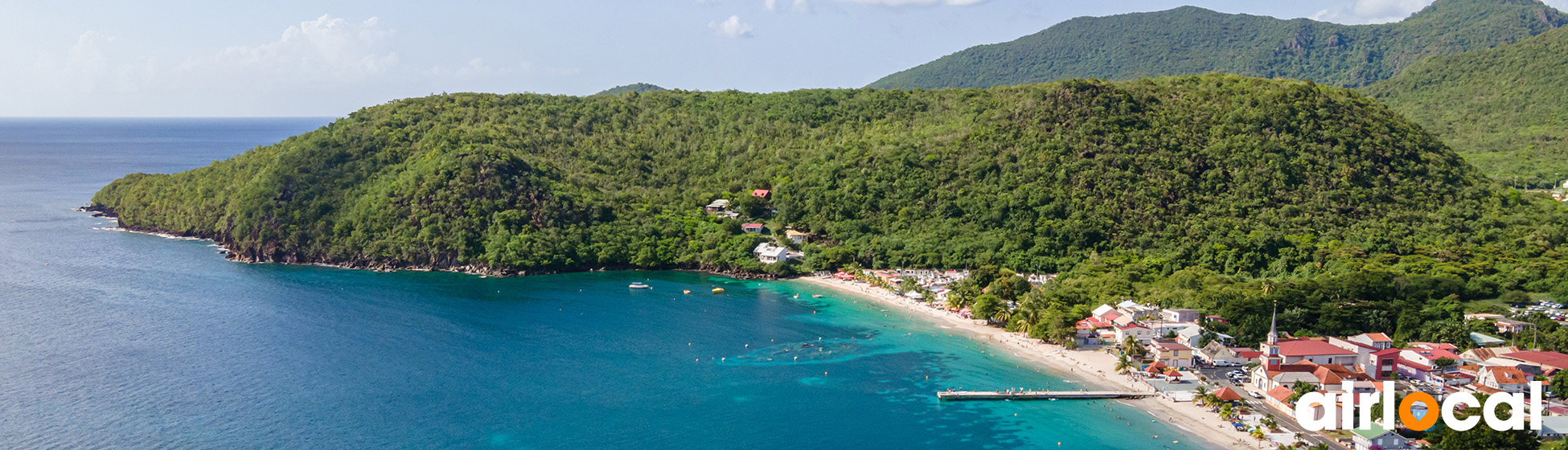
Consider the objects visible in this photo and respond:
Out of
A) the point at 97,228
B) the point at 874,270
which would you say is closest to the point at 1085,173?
the point at 874,270

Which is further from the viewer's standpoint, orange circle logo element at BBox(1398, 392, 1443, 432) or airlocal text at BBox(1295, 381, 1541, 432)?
orange circle logo element at BBox(1398, 392, 1443, 432)

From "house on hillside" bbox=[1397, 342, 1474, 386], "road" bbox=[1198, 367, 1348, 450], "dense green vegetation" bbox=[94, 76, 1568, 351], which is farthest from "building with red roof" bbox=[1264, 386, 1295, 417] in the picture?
"dense green vegetation" bbox=[94, 76, 1568, 351]

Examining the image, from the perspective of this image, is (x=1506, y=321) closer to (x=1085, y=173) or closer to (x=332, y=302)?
(x=1085, y=173)

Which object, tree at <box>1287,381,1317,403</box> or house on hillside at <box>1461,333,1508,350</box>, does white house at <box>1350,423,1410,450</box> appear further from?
house on hillside at <box>1461,333,1508,350</box>

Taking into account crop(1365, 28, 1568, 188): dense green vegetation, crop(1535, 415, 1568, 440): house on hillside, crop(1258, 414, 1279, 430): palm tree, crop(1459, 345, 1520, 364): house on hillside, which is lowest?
crop(1258, 414, 1279, 430): palm tree

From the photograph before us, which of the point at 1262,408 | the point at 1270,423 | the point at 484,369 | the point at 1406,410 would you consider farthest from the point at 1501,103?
the point at 484,369
